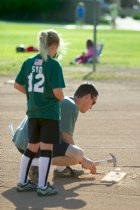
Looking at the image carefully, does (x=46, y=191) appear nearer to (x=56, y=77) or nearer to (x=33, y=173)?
(x=33, y=173)

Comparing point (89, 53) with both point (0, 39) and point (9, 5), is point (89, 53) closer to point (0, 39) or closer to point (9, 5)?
point (0, 39)

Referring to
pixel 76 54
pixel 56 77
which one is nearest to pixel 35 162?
pixel 56 77

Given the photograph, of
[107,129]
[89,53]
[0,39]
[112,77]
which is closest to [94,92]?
[107,129]

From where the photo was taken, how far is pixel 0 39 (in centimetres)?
3925

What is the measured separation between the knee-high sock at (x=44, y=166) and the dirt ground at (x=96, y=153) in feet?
0.60

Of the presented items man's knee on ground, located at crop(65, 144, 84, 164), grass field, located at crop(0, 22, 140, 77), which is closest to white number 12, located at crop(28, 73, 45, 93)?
man's knee on ground, located at crop(65, 144, 84, 164)

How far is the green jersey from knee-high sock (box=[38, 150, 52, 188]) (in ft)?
1.28

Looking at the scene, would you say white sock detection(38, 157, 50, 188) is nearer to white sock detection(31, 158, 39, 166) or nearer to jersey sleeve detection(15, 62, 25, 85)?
white sock detection(31, 158, 39, 166)

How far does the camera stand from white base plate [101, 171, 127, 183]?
8461 millimetres

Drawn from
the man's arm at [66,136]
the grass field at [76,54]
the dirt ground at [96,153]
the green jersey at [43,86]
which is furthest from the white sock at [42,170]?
the grass field at [76,54]

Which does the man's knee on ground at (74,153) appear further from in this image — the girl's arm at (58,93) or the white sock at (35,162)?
the girl's arm at (58,93)

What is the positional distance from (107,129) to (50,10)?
62.2 metres

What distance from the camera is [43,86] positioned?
7645 mm

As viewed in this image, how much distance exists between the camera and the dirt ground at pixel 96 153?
7.57 m
